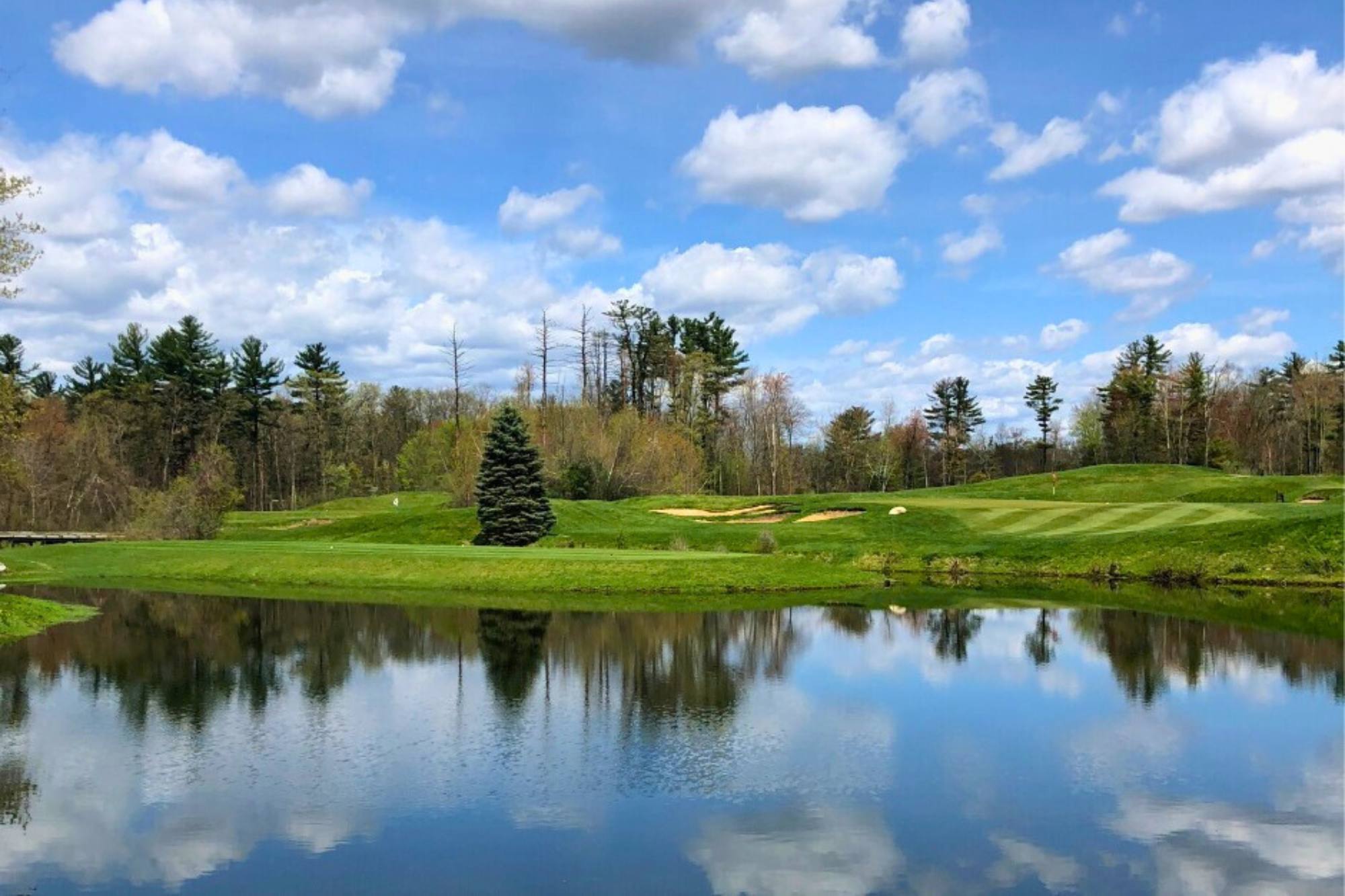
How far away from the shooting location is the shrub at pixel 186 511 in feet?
166

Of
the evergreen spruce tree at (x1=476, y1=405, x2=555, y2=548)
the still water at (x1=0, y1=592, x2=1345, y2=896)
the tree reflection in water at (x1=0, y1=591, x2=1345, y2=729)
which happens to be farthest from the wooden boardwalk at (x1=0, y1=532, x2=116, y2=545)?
the still water at (x1=0, y1=592, x2=1345, y2=896)

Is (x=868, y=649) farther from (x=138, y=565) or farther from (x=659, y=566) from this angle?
(x=138, y=565)

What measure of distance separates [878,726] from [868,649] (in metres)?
7.46

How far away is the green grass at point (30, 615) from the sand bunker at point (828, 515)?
30.0m

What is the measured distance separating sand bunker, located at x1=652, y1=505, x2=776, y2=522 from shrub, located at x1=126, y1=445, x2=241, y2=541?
21.7 metres

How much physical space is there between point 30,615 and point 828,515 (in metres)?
33.3

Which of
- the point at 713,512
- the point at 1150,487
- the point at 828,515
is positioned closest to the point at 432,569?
the point at 828,515

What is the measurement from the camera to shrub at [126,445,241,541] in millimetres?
50594

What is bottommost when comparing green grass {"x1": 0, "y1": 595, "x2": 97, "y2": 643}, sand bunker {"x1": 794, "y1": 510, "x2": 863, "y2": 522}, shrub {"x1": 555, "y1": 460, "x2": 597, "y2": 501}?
green grass {"x1": 0, "y1": 595, "x2": 97, "y2": 643}

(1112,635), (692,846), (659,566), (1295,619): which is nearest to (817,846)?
(692,846)

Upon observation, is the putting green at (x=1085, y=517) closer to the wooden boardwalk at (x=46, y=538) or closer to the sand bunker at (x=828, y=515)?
the sand bunker at (x=828, y=515)

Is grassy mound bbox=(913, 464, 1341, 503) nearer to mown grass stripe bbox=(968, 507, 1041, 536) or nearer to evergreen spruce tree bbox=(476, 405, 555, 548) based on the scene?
mown grass stripe bbox=(968, 507, 1041, 536)

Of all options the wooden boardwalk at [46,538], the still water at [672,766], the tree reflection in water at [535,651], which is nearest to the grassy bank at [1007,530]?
the wooden boardwalk at [46,538]

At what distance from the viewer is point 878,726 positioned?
15164mm
